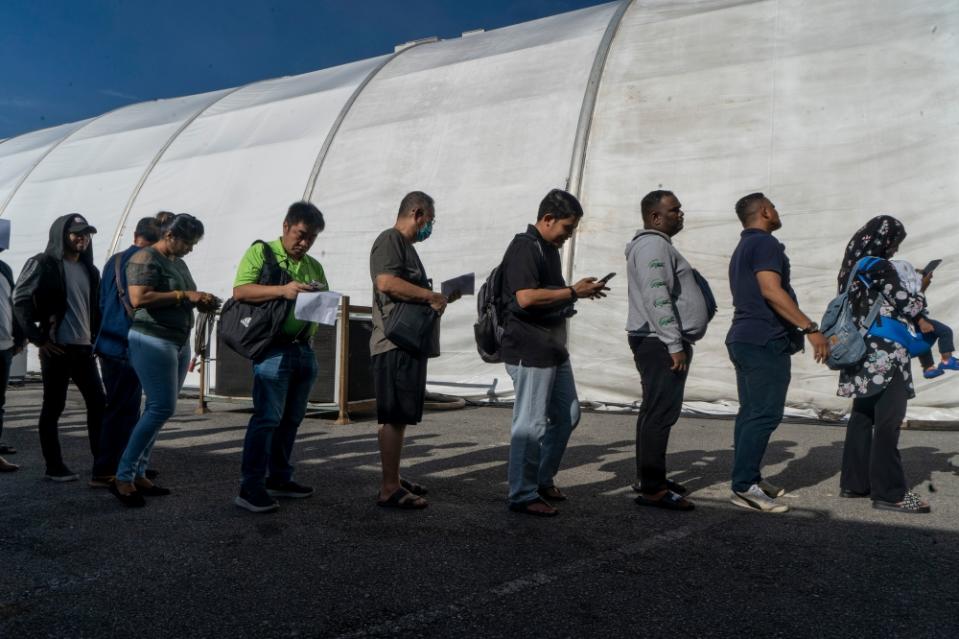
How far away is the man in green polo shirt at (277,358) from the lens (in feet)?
12.9

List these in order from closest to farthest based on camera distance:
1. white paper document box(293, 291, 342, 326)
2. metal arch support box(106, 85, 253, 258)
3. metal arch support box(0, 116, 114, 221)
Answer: white paper document box(293, 291, 342, 326), metal arch support box(106, 85, 253, 258), metal arch support box(0, 116, 114, 221)

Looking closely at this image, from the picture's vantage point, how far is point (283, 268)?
406 centimetres

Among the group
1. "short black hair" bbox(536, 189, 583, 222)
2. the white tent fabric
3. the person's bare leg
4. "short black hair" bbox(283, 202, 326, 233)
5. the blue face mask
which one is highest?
the white tent fabric

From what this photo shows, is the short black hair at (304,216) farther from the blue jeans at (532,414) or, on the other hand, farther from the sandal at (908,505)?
the sandal at (908,505)

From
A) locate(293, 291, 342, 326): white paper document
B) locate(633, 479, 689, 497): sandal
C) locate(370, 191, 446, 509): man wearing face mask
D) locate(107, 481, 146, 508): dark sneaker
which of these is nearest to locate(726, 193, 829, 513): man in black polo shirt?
locate(633, 479, 689, 497): sandal

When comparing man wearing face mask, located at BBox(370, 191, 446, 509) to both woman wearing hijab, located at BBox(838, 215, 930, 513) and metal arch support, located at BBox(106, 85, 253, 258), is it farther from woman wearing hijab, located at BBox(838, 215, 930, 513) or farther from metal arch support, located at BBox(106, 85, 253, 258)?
metal arch support, located at BBox(106, 85, 253, 258)

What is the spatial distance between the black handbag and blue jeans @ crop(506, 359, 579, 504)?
47 centimetres

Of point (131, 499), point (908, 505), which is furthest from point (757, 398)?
point (131, 499)

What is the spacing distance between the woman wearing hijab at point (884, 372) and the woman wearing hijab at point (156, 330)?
3.69 meters

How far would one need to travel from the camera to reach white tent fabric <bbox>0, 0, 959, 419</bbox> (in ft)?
27.9

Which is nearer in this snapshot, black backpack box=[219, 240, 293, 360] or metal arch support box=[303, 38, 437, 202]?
black backpack box=[219, 240, 293, 360]

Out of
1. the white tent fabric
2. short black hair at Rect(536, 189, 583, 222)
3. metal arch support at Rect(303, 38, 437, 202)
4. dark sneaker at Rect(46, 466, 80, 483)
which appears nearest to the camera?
short black hair at Rect(536, 189, 583, 222)

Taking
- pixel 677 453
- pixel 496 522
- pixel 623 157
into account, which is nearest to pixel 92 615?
pixel 496 522

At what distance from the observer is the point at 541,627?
8.12 ft
